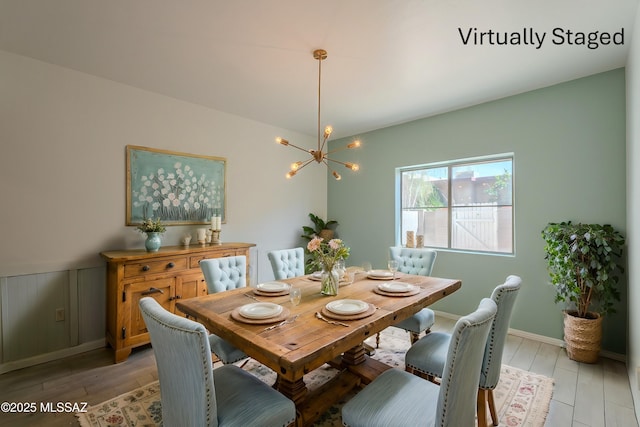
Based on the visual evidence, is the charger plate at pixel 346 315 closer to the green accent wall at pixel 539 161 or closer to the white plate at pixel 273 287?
the white plate at pixel 273 287

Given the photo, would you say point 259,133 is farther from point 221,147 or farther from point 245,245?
point 245,245

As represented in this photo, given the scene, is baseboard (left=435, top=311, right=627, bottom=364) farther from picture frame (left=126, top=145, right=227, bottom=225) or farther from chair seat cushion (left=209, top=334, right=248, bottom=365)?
picture frame (left=126, top=145, right=227, bottom=225)

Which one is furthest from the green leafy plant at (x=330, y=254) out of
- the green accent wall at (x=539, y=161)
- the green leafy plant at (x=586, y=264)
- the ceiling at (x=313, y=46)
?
the green accent wall at (x=539, y=161)

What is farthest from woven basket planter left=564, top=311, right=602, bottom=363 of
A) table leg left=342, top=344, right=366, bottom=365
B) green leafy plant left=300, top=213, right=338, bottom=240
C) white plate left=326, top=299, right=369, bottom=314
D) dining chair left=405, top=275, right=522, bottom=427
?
green leafy plant left=300, top=213, right=338, bottom=240

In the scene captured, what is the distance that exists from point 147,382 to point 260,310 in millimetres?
1475

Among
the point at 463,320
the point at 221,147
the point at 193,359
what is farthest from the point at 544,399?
the point at 221,147

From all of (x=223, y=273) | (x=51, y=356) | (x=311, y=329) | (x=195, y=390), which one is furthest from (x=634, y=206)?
(x=51, y=356)

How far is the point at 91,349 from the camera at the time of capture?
284 cm

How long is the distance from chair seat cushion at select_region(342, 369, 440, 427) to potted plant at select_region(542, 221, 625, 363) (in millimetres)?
2076

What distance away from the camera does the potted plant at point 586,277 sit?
8.16 ft

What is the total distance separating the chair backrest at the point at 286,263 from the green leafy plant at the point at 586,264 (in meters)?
2.51

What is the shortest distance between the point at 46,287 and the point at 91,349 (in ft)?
2.48

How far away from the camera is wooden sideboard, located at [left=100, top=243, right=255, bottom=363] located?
8.48 ft

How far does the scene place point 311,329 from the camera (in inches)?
57.6
